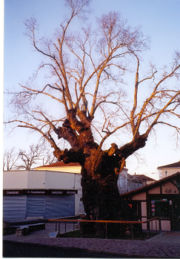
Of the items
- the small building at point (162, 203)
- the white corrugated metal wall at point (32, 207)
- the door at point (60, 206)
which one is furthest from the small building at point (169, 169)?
the small building at point (162, 203)

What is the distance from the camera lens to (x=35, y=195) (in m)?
28.5

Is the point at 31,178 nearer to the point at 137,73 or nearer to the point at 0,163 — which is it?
the point at 137,73

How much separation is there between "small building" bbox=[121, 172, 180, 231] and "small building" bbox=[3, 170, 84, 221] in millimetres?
12221

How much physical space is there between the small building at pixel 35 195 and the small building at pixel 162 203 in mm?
12221

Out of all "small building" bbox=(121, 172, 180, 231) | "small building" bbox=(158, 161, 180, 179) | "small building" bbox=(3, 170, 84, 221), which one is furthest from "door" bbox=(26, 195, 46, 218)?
"small building" bbox=(158, 161, 180, 179)

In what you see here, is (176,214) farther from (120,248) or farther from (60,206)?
(60,206)

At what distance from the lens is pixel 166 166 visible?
45.2m

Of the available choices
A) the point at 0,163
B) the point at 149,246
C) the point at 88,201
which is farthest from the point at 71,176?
the point at 0,163

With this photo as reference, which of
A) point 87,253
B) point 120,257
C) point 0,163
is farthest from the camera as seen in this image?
point 87,253

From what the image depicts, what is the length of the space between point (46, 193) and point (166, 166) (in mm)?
23769

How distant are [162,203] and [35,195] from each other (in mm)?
14378

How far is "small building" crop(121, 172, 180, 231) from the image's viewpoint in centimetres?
1873

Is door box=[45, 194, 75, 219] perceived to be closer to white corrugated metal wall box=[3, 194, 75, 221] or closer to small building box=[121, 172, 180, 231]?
white corrugated metal wall box=[3, 194, 75, 221]

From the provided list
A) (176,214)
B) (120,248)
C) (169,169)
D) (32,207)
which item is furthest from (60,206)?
(169,169)
